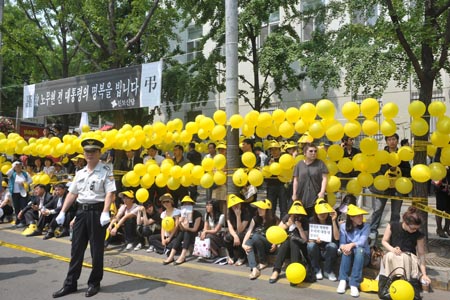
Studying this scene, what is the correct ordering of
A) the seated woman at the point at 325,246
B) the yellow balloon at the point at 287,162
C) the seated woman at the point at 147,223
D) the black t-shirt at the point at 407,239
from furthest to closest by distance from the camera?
the seated woman at the point at 147,223 < the yellow balloon at the point at 287,162 < the seated woman at the point at 325,246 < the black t-shirt at the point at 407,239

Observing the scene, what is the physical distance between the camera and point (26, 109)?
1153 centimetres

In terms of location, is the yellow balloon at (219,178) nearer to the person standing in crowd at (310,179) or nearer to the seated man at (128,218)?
the person standing in crowd at (310,179)

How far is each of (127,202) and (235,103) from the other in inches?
105

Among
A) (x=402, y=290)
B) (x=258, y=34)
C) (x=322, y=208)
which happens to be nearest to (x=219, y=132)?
(x=322, y=208)

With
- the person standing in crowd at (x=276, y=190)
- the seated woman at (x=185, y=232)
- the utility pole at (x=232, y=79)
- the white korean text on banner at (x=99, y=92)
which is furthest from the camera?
the white korean text on banner at (x=99, y=92)

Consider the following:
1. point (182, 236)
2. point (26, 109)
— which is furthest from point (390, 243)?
point (26, 109)

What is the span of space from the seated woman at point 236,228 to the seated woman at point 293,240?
2.31 ft

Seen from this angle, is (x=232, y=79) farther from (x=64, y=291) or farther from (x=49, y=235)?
(x=49, y=235)

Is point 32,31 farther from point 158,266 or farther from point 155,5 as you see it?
point 158,266

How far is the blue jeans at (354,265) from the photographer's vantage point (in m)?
4.82

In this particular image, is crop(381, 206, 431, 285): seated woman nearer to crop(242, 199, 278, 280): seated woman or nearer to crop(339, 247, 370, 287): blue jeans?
crop(339, 247, 370, 287): blue jeans

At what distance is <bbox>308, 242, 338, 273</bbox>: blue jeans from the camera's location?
17.2 feet

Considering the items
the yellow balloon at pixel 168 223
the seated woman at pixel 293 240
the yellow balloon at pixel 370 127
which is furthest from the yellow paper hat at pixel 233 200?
the yellow balloon at pixel 370 127

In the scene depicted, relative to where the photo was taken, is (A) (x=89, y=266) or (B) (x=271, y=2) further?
(B) (x=271, y=2)
